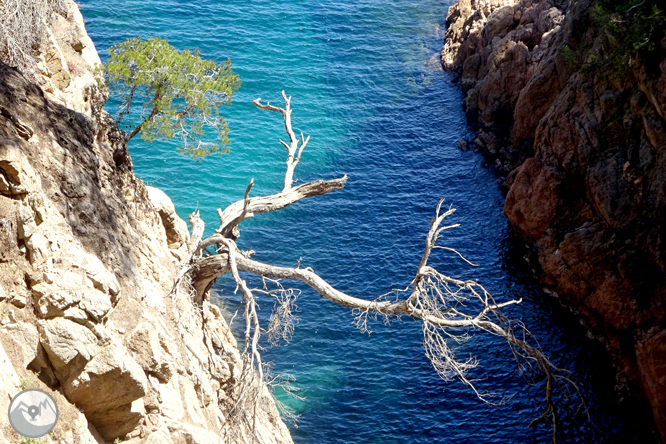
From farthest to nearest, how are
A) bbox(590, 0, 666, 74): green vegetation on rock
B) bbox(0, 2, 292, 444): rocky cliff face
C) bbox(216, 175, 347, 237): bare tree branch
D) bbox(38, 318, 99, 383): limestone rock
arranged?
bbox(590, 0, 666, 74): green vegetation on rock, bbox(216, 175, 347, 237): bare tree branch, bbox(0, 2, 292, 444): rocky cliff face, bbox(38, 318, 99, 383): limestone rock

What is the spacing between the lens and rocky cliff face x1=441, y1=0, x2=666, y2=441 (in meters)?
25.3

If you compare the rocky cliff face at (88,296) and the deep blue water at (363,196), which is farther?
the deep blue water at (363,196)

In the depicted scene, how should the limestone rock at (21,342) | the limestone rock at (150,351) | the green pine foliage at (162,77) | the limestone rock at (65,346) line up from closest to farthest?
1. the limestone rock at (21,342)
2. the limestone rock at (65,346)
3. the limestone rock at (150,351)
4. the green pine foliage at (162,77)

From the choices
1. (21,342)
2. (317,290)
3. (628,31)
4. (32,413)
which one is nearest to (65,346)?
(21,342)

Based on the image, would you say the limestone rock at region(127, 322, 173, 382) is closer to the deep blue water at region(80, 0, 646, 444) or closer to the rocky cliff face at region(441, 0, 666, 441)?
the deep blue water at region(80, 0, 646, 444)

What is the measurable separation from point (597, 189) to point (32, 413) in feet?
87.3

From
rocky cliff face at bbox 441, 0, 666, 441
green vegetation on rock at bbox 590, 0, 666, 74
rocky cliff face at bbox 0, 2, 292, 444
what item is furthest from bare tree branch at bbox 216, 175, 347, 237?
green vegetation on rock at bbox 590, 0, 666, 74

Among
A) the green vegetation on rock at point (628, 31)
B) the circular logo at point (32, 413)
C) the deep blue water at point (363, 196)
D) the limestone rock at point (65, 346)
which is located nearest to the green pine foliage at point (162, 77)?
the deep blue water at point (363, 196)

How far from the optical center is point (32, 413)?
966cm

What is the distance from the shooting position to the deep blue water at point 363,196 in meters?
25.8

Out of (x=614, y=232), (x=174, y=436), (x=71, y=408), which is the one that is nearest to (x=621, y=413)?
(x=614, y=232)

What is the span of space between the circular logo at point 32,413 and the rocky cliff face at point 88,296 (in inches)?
22.2

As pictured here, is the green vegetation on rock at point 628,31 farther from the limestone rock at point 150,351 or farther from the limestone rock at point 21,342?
the limestone rock at point 21,342

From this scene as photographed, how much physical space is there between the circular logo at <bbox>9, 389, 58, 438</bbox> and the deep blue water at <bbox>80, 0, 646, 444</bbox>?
16557mm
